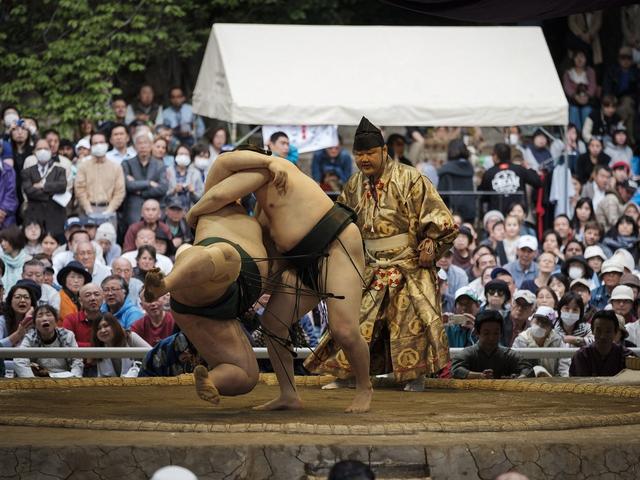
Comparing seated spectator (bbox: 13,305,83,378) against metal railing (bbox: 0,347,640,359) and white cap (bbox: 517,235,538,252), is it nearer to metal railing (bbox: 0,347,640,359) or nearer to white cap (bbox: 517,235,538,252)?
metal railing (bbox: 0,347,640,359)

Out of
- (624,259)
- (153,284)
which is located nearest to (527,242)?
(624,259)

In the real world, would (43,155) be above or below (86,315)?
above

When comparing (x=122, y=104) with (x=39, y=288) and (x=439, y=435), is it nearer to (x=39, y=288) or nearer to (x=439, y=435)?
(x=39, y=288)

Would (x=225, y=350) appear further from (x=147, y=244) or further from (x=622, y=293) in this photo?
(x=147, y=244)

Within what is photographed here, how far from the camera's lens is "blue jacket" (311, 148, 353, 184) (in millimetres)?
9125

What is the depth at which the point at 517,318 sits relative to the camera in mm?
6332

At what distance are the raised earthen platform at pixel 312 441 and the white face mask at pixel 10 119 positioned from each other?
465 centimetres

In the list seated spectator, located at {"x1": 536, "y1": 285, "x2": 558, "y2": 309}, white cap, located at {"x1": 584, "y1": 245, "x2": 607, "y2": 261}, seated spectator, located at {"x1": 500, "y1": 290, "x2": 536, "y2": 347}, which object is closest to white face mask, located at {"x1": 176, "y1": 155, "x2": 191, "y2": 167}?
white cap, located at {"x1": 584, "y1": 245, "x2": 607, "y2": 261}

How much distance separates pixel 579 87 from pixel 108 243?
4597 mm

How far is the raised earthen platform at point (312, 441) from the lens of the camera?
3348mm

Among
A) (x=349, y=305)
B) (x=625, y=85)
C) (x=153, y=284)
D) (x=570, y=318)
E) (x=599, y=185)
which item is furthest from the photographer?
(x=625, y=85)

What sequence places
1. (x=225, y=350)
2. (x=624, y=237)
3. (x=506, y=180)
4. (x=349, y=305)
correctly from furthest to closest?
1. (x=506, y=180)
2. (x=624, y=237)
3. (x=349, y=305)
4. (x=225, y=350)

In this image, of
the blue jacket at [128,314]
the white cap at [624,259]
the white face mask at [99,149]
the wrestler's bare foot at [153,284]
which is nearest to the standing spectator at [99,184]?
the white face mask at [99,149]

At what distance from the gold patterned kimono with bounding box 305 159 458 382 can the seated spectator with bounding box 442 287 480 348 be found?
0.86m
